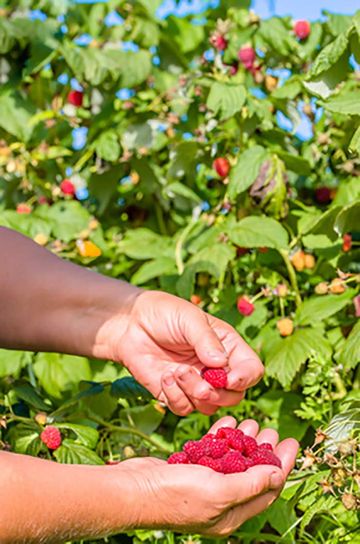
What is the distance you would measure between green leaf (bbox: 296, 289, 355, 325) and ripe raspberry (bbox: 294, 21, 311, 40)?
87cm

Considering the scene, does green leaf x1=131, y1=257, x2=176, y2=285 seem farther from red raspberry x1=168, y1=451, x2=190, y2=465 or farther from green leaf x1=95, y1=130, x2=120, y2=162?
red raspberry x1=168, y1=451, x2=190, y2=465

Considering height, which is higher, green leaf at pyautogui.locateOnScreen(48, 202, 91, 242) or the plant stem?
the plant stem

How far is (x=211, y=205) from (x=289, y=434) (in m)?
1.00

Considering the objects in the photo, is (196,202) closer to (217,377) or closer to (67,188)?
(67,188)

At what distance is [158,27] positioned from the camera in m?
3.52

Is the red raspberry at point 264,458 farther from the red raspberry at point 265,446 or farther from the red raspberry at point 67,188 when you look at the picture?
the red raspberry at point 67,188

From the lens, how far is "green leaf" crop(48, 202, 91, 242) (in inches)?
122

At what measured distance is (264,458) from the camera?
5.33 feet

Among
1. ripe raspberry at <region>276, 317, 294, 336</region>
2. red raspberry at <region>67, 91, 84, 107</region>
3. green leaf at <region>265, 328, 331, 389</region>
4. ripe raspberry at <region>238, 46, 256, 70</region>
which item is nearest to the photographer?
green leaf at <region>265, 328, 331, 389</region>

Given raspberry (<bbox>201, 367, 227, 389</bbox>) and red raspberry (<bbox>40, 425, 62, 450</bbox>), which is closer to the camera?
raspberry (<bbox>201, 367, 227, 389</bbox>)

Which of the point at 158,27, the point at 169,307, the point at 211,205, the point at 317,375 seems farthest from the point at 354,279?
the point at 158,27

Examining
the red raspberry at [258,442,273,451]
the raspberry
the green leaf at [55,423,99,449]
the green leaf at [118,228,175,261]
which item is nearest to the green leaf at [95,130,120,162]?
the green leaf at [118,228,175,261]

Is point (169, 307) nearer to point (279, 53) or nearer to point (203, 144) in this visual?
point (203, 144)

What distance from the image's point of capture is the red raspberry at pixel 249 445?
167 centimetres
